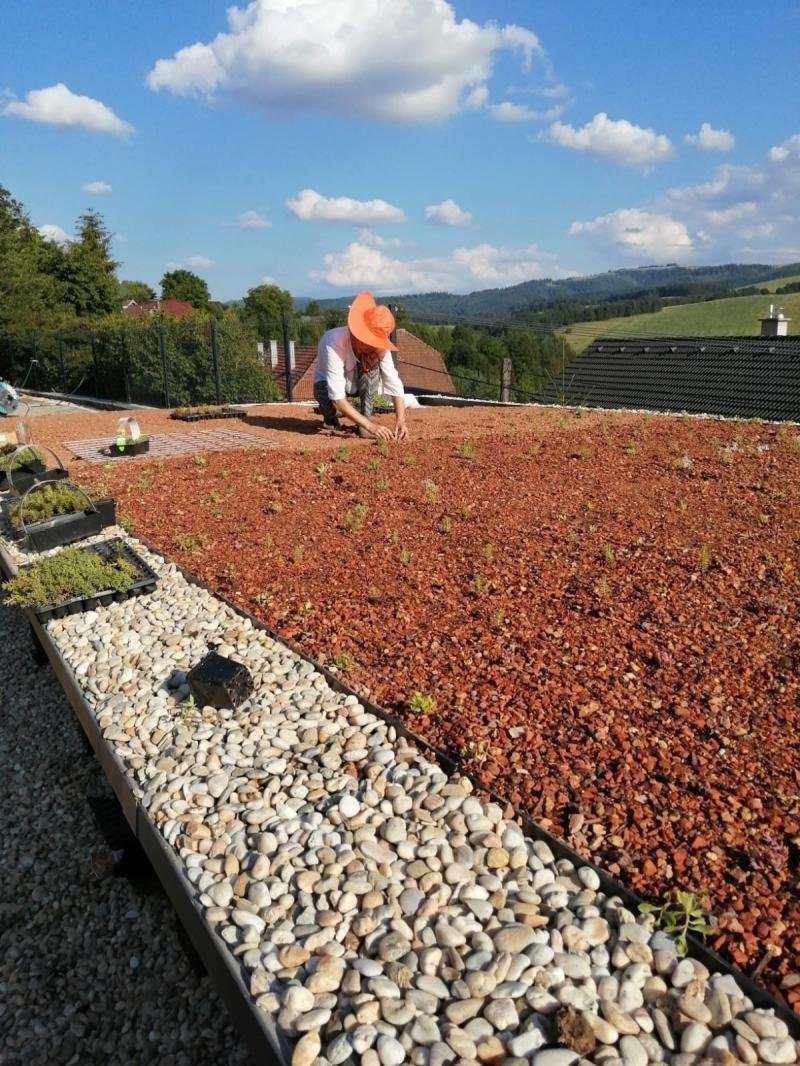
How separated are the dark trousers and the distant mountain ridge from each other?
2549 cm

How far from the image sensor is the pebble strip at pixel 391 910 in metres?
1.70

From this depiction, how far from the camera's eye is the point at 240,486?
268 inches

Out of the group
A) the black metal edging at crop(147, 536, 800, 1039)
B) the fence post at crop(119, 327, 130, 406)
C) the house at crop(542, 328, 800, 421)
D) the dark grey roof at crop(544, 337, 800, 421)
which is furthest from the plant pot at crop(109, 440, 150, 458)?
the fence post at crop(119, 327, 130, 406)

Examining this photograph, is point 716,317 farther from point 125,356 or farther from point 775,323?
point 125,356

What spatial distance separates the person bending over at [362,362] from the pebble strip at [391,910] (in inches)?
211

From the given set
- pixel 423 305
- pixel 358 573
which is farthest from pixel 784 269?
pixel 358 573

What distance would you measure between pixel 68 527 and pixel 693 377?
47.9 feet

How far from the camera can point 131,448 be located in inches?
349

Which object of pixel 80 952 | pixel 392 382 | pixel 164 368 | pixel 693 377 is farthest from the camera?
pixel 693 377

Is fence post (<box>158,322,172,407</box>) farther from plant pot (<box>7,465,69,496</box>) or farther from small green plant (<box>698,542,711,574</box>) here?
small green plant (<box>698,542,711,574</box>)

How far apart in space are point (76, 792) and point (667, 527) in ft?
12.4

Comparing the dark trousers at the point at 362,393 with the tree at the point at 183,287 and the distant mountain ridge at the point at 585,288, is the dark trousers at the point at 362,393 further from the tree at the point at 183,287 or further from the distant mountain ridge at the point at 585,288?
the tree at the point at 183,287

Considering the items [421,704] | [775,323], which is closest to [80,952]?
[421,704]

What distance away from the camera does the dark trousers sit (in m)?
8.99
